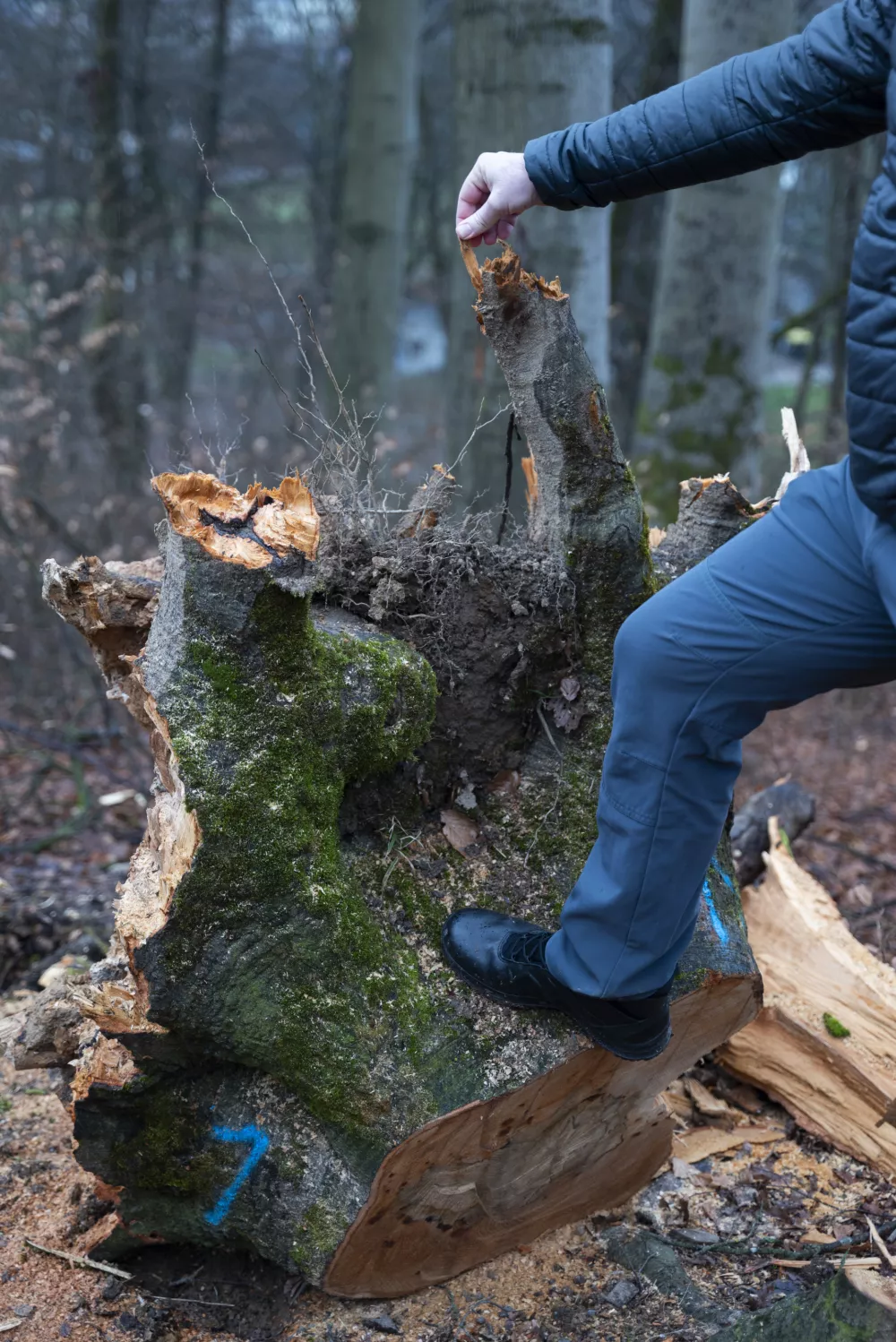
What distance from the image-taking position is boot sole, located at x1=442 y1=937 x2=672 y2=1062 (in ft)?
7.77

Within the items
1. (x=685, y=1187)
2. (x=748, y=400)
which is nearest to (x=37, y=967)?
(x=685, y=1187)

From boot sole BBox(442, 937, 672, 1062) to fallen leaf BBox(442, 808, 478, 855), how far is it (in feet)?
0.91

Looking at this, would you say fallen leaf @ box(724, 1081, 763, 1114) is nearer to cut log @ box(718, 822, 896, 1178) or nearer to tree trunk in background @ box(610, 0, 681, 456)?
cut log @ box(718, 822, 896, 1178)

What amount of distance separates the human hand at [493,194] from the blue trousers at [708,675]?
34.5 inches

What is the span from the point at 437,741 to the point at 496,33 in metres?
4.02

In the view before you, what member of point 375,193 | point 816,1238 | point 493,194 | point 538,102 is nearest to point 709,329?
point 538,102

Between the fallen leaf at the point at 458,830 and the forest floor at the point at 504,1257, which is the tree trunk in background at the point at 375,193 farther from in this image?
the fallen leaf at the point at 458,830

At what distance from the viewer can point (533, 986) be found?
241cm

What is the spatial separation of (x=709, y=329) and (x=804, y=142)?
187 inches

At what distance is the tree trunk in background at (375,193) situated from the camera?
8.56m

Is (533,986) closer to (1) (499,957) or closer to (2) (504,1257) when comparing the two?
(1) (499,957)

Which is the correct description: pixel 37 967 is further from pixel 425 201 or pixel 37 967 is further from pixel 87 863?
pixel 425 201

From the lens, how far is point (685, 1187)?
9.69ft

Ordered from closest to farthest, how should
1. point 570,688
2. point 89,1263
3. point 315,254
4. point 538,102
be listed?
point 89,1263 < point 570,688 < point 538,102 < point 315,254
